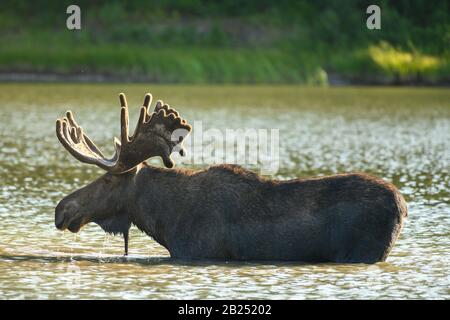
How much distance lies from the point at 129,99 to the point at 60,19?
87.0 ft

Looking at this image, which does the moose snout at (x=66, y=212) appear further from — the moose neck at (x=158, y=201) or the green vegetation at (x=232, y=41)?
the green vegetation at (x=232, y=41)

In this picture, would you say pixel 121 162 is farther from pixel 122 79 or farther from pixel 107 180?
pixel 122 79

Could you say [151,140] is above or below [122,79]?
below

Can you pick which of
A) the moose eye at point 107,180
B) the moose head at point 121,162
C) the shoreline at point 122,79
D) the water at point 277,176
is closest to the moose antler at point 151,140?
the moose head at point 121,162

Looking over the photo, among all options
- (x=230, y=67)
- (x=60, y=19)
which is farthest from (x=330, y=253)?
(x=60, y=19)

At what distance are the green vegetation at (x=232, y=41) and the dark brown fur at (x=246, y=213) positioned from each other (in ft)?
140

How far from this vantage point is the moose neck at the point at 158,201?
45.1ft

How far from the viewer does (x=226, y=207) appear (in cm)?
1352

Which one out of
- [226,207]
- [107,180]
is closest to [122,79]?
[107,180]

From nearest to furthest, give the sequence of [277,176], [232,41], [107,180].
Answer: [107,180], [277,176], [232,41]

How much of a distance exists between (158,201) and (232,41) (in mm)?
51870

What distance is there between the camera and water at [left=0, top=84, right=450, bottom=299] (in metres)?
12.3

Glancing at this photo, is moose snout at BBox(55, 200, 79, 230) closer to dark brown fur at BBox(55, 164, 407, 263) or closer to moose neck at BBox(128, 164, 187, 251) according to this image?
dark brown fur at BBox(55, 164, 407, 263)
